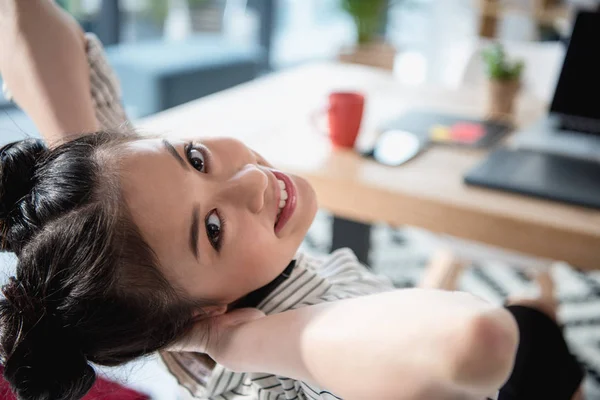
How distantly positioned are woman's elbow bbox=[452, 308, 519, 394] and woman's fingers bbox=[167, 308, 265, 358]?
1.03ft

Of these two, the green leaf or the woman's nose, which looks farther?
the green leaf

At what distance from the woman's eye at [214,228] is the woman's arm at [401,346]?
170 millimetres

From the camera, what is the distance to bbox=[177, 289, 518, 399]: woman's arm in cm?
42

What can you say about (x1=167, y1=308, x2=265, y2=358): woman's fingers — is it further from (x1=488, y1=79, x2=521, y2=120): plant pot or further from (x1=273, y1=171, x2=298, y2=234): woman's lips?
(x1=488, y1=79, x2=521, y2=120): plant pot

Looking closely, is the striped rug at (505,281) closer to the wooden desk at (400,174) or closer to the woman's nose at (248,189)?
the wooden desk at (400,174)

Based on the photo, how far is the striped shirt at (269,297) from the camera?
725mm

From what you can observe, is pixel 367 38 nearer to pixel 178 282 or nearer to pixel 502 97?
pixel 502 97

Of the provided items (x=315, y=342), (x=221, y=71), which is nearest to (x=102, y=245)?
(x=315, y=342)

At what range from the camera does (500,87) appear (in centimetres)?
160

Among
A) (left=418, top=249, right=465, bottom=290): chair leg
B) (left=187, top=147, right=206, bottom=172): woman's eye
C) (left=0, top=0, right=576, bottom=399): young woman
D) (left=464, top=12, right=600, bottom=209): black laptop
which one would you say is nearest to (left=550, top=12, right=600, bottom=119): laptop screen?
(left=464, top=12, right=600, bottom=209): black laptop

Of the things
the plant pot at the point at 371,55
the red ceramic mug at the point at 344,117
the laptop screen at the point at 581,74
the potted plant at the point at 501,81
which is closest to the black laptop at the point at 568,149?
the laptop screen at the point at 581,74

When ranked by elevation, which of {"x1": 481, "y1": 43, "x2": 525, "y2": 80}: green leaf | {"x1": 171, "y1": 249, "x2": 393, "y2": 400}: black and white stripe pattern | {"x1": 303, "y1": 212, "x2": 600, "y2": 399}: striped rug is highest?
{"x1": 481, "y1": 43, "x2": 525, "y2": 80}: green leaf

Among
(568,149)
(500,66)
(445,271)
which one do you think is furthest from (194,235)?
(445,271)

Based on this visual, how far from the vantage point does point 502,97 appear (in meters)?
1.61
